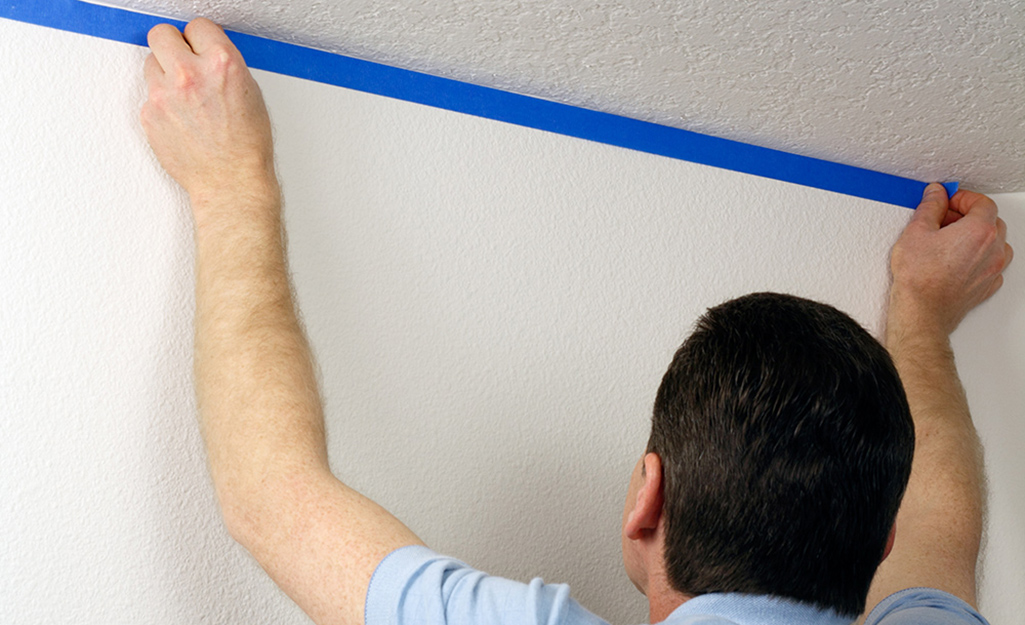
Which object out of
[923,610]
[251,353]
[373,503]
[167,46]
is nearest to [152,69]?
[167,46]

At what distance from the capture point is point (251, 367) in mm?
931

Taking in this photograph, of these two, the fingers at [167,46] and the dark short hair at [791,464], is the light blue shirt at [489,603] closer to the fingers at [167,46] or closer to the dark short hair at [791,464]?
the dark short hair at [791,464]

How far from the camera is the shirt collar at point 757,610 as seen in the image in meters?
0.83

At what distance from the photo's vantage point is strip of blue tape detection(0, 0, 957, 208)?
1030 millimetres

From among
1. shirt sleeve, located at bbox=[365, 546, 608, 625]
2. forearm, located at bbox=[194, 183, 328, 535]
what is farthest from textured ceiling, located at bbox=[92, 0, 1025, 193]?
shirt sleeve, located at bbox=[365, 546, 608, 625]

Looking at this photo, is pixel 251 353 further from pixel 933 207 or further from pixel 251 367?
pixel 933 207

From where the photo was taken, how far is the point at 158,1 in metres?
1.02

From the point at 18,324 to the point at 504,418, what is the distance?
2.27ft

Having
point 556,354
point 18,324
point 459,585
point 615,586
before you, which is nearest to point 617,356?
point 556,354

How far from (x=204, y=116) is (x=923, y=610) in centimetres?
125

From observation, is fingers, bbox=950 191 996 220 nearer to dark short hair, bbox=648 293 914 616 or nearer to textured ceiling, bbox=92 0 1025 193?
textured ceiling, bbox=92 0 1025 193

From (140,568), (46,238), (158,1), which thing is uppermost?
(158,1)

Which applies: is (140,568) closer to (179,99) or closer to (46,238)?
(46,238)

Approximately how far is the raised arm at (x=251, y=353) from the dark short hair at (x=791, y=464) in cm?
33
